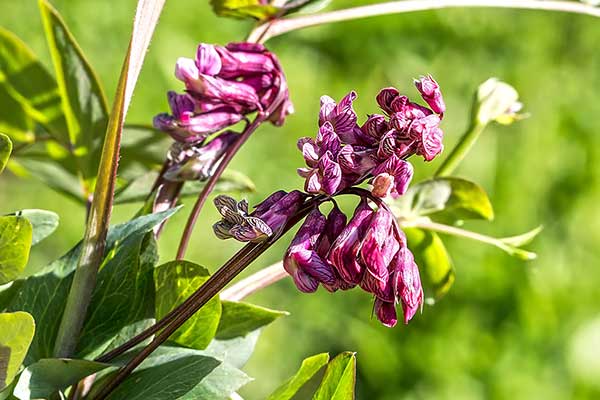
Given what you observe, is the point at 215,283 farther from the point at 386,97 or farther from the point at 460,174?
the point at 460,174

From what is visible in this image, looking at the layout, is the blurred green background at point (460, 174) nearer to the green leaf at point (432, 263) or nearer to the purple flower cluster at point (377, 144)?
the green leaf at point (432, 263)

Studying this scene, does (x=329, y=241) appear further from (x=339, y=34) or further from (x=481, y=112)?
(x=339, y=34)

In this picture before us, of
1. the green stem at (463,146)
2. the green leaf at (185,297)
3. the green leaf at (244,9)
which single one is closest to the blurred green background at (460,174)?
the green stem at (463,146)

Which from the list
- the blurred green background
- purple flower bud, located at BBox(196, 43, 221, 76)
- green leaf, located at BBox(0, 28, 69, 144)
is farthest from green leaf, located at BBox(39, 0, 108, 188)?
the blurred green background

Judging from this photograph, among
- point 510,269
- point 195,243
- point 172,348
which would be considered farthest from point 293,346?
point 172,348

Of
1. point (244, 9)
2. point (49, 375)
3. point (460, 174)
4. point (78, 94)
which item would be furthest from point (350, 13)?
point (460, 174)
